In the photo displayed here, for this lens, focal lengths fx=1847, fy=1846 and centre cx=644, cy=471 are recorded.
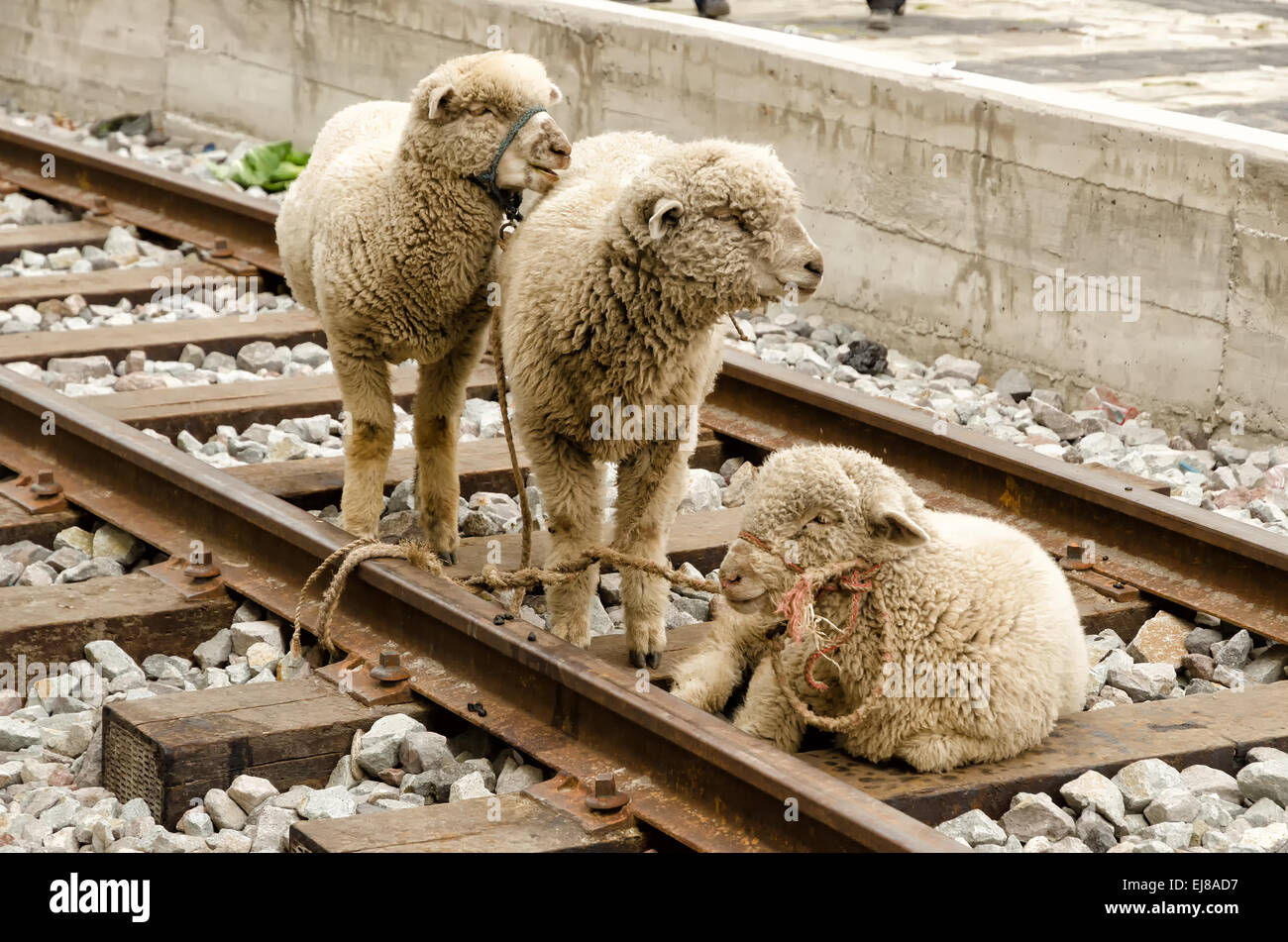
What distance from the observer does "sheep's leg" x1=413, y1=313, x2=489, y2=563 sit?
6277 millimetres

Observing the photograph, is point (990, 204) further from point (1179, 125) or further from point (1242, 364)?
point (1242, 364)

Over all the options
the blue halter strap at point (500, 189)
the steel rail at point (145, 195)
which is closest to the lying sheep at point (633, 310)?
the blue halter strap at point (500, 189)

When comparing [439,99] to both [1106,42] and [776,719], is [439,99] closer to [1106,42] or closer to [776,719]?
[776,719]

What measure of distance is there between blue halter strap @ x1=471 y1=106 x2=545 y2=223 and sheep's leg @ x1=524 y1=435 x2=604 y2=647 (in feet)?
2.77

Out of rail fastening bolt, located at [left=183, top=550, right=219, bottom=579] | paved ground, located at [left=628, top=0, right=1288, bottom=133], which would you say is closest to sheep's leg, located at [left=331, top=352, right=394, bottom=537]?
rail fastening bolt, located at [left=183, top=550, right=219, bottom=579]

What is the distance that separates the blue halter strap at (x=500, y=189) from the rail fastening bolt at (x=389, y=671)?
1.42 m

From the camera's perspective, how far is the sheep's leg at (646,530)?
538 centimetres

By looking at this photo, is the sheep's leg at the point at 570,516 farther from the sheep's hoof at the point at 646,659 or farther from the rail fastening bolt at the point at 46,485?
the rail fastening bolt at the point at 46,485

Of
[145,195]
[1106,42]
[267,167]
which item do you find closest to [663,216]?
[145,195]

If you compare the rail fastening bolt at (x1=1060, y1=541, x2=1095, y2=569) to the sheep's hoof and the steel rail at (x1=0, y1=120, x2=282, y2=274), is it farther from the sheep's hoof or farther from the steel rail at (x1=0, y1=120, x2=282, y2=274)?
the steel rail at (x1=0, y1=120, x2=282, y2=274)

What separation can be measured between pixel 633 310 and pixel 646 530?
719 mm

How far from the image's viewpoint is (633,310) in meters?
5.04
